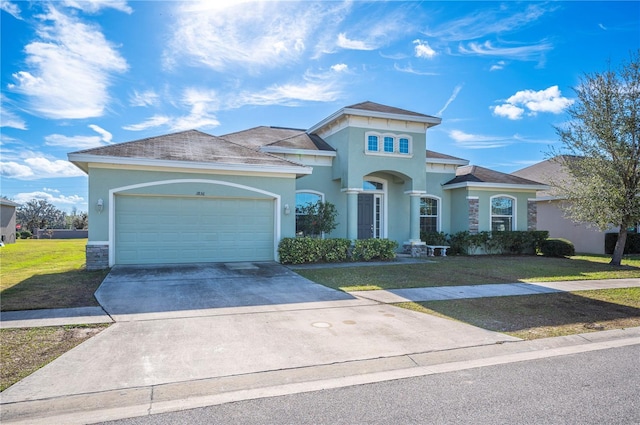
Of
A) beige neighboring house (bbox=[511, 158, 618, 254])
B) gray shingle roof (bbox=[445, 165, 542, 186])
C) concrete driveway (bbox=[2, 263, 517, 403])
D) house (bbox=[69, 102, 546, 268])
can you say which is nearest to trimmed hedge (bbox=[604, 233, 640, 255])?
beige neighboring house (bbox=[511, 158, 618, 254])

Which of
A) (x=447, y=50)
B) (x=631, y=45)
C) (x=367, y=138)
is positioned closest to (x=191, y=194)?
(x=367, y=138)

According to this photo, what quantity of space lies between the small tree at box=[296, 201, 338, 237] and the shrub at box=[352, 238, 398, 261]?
1.39 m

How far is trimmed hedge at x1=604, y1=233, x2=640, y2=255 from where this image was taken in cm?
2016

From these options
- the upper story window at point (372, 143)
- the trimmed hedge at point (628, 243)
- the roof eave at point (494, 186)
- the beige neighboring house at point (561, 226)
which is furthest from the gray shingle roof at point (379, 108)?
the trimmed hedge at point (628, 243)

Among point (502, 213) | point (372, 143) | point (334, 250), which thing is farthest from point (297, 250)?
point (502, 213)

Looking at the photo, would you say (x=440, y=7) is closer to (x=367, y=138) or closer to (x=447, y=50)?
(x=447, y=50)

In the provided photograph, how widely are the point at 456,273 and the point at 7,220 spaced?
30234 mm

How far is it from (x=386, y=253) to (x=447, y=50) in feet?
24.7

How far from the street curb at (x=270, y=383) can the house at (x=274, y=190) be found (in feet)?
29.1

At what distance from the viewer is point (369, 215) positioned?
1752 cm

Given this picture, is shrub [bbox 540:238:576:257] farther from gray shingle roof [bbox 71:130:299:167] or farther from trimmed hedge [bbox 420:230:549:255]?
gray shingle roof [bbox 71:130:299:167]

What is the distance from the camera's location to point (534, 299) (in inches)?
336

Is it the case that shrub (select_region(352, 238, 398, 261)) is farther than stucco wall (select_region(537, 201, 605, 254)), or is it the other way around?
Result: stucco wall (select_region(537, 201, 605, 254))

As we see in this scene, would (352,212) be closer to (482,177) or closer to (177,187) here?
(177,187)
